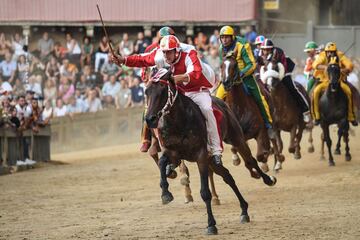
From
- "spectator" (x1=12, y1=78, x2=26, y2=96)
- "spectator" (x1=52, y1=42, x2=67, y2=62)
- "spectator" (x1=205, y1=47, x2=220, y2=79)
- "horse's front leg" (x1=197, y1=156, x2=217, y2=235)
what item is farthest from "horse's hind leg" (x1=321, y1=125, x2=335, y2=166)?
"spectator" (x1=52, y1=42, x2=67, y2=62)

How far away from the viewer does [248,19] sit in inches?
1258

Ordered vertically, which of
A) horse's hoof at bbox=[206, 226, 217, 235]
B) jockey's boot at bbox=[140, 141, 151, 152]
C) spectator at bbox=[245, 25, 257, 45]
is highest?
spectator at bbox=[245, 25, 257, 45]

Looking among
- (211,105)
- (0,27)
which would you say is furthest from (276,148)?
(0,27)

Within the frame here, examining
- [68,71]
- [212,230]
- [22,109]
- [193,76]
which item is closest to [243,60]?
[193,76]

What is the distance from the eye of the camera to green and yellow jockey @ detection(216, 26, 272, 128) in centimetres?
1560

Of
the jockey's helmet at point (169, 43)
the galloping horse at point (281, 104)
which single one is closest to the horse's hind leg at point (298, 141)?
the galloping horse at point (281, 104)

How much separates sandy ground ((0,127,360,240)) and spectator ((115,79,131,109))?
6352 mm

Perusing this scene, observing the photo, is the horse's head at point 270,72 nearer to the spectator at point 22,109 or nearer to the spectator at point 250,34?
the spectator at point 22,109

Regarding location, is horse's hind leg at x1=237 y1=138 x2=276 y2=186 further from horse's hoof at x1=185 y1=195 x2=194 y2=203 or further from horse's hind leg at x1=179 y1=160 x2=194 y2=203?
horse's hoof at x1=185 y1=195 x2=194 y2=203

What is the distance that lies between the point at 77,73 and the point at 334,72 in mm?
11552

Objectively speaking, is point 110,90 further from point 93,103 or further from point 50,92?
point 50,92

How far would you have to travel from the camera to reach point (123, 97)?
28.5 metres

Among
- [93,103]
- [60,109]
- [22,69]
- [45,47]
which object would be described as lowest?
[60,109]

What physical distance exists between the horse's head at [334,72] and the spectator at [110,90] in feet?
32.4
